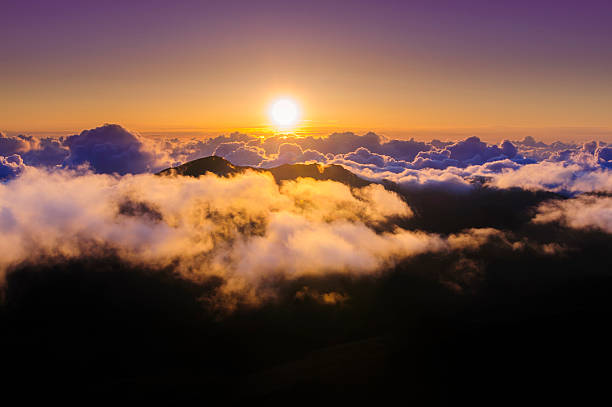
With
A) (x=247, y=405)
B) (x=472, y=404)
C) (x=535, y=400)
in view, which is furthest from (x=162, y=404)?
(x=535, y=400)

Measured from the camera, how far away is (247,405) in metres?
188

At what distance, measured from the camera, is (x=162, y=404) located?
19162 cm

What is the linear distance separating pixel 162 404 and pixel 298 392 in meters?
80.5

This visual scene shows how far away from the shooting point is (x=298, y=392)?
19975 centimetres

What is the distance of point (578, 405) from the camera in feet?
632

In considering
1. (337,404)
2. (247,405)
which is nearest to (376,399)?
(337,404)

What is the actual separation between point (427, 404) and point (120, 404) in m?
184

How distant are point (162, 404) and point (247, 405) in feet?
167

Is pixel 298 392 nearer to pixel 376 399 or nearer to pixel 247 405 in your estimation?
pixel 247 405

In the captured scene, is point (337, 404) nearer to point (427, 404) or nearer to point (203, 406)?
point (427, 404)

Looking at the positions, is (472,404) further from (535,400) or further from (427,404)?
(535,400)

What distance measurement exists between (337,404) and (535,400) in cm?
12239

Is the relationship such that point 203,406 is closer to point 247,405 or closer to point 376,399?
point 247,405

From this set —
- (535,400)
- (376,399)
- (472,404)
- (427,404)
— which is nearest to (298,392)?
(376,399)
